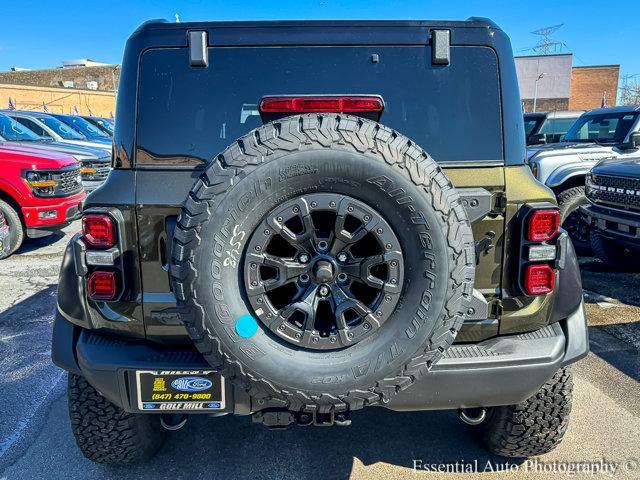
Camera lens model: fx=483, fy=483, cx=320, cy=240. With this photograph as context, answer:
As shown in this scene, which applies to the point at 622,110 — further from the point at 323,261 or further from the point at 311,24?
the point at 323,261

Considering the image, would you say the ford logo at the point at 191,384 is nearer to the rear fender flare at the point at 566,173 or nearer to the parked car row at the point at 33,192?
the parked car row at the point at 33,192

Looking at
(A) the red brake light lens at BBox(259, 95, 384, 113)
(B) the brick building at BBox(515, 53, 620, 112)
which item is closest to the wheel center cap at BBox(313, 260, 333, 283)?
(A) the red brake light lens at BBox(259, 95, 384, 113)

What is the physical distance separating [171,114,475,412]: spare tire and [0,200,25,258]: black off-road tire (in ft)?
20.0

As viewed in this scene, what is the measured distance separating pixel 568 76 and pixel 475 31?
48.6m

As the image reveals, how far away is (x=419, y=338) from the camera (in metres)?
1.79

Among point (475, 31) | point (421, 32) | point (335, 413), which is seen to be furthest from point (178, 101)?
point (335, 413)

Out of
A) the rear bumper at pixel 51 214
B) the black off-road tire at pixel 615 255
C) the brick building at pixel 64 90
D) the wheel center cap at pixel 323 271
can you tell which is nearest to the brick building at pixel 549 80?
the brick building at pixel 64 90

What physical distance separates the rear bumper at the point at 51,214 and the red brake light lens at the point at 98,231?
516 centimetres

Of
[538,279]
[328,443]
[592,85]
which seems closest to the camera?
[538,279]

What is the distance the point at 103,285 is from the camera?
6.70 feet

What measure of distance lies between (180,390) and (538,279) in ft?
5.21

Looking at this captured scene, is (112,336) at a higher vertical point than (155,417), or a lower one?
higher

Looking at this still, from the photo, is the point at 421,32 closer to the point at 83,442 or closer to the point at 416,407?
the point at 416,407

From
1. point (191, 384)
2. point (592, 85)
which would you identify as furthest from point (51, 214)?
point (592, 85)
